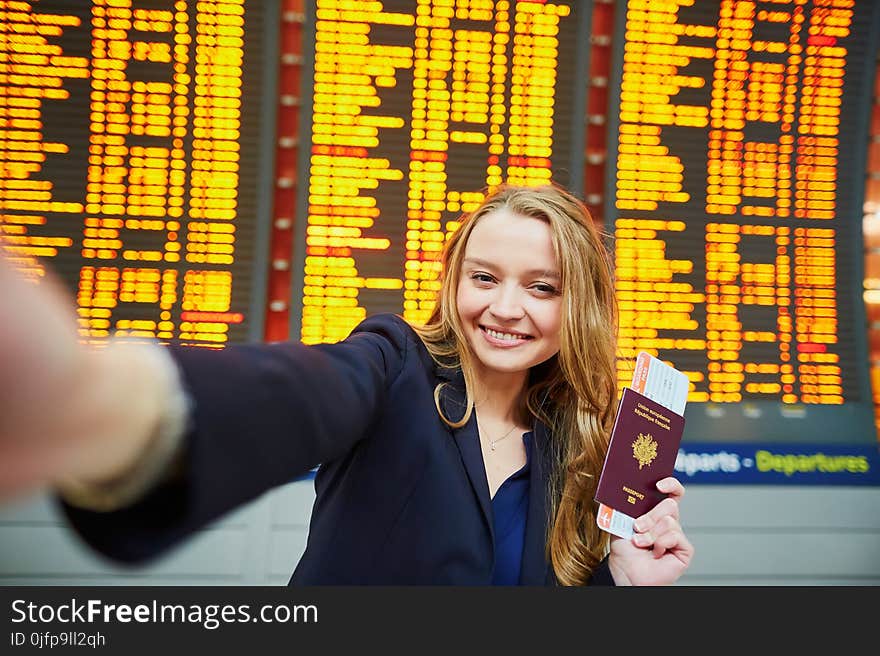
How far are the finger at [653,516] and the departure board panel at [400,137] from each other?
120cm

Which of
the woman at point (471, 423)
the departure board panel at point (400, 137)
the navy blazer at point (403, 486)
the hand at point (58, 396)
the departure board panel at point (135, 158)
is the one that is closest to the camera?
the hand at point (58, 396)

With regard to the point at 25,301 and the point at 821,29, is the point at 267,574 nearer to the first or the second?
the point at 25,301

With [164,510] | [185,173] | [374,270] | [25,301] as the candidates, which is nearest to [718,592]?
[374,270]

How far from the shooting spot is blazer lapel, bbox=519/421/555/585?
3.02ft

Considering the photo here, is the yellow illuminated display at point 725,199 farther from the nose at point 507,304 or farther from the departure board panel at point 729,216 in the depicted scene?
the nose at point 507,304

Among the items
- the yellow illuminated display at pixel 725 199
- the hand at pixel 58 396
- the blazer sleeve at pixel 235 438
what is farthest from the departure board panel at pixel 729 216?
the hand at pixel 58 396

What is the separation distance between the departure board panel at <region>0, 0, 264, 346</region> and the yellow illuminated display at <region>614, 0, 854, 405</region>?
3.68 feet

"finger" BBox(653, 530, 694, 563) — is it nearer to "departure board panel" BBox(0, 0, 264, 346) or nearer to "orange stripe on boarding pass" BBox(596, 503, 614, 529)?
"orange stripe on boarding pass" BBox(596, 503, 614, 529)

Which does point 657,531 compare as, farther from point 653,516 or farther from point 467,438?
point 467,438

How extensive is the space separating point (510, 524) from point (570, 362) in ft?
0.76

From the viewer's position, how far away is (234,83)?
6.61 feet

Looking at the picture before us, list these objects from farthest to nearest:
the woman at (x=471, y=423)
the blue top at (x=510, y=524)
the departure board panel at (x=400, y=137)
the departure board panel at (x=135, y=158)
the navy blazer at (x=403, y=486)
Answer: the departure board panel at (x=400, y=137) < the departure board panel at (x=135, y=158) < the blue top at (x=510, y=524) < the navy blazer at (x=403, y=486) < the woman at (x=471, y=423)

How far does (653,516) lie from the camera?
0.92 m

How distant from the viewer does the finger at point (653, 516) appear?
92cm
